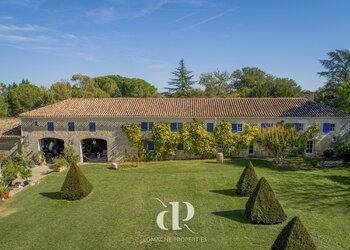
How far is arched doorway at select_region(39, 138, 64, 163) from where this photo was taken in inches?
1315

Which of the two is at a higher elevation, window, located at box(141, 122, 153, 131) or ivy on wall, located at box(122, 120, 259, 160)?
window, located at box(141, 122, 153, 131)

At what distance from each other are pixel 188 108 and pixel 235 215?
17.7 meters

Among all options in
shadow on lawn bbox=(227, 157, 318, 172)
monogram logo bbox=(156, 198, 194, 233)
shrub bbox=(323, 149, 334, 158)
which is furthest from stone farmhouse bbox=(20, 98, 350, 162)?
monogram logo bbox=(156, 198, 194, 233)

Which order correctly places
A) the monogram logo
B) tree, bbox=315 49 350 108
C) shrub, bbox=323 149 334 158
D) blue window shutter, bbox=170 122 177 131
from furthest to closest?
1. tree, bbox=315 49 350 108
2. blue window shutter, bbox=170 122 177 131
3. shrub, bbox=323 149 334 158
4. the monogram logo

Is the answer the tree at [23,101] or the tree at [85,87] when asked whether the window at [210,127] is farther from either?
the tree at [23,101]

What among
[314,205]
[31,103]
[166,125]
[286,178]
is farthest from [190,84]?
[314,205]

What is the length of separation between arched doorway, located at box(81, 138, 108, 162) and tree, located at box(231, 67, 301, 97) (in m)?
35.1

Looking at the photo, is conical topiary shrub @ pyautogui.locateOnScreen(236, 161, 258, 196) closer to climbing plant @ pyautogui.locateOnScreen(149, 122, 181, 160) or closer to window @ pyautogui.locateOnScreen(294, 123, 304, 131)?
climbing plant @ pyautogui.locateOnScreen(149, 122, 181, 160)

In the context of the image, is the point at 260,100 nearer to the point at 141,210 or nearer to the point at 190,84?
the point at 141,210

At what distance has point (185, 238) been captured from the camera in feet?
46.6

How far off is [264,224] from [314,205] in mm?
4605

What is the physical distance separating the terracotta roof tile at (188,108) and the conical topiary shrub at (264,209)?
54.5 ft

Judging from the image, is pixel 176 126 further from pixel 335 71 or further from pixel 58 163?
pixel 335 71

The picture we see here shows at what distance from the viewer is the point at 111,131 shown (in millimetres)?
31906
